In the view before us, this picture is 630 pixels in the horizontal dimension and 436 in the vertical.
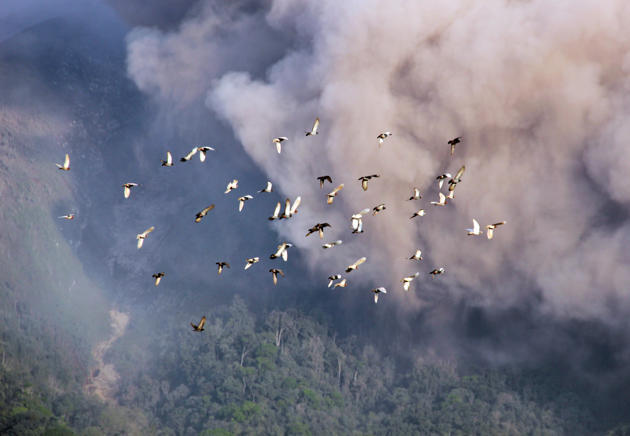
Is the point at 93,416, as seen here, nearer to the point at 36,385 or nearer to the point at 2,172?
the point at 36,385

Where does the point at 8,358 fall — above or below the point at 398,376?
below

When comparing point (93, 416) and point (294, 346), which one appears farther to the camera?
point (294, 346)

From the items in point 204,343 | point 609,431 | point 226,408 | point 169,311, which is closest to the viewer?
point 609,431

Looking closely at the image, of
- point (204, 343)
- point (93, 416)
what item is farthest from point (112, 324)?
point (93, 416)

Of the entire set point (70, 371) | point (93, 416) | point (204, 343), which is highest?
point (204, 343)

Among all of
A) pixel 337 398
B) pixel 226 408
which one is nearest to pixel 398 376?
pixel 337 398

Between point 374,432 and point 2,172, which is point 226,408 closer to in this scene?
point 374,432

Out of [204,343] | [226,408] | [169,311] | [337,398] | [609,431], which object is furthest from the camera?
[169,311]

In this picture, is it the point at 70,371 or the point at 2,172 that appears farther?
the point at 2,172

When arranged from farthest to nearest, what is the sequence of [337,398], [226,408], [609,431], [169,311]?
[169,311]
[337,398]
[226,408]
[609,431]
